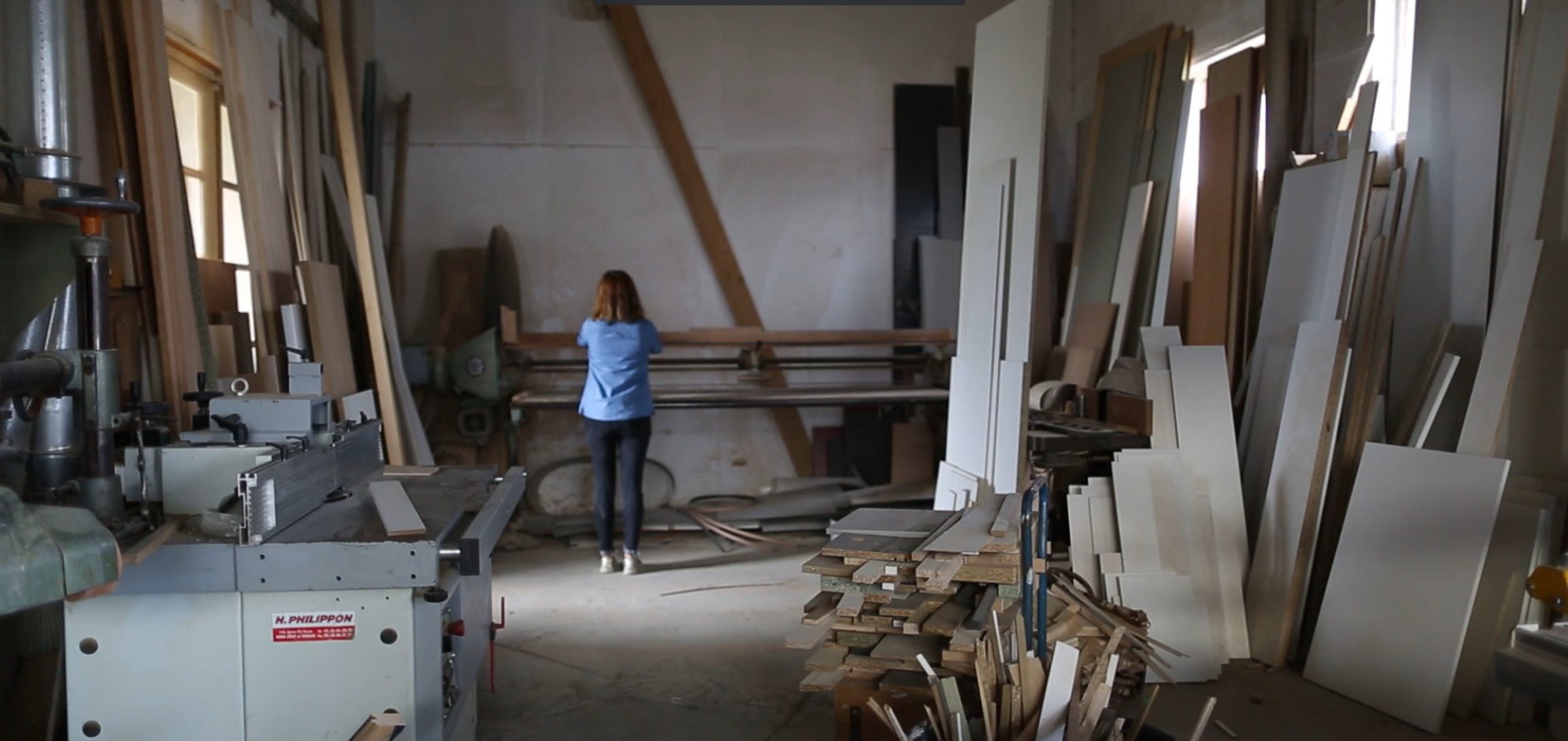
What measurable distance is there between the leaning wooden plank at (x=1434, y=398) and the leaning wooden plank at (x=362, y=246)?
3594 millimetres

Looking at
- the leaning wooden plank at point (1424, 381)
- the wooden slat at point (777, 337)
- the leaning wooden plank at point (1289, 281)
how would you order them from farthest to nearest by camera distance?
the wooden slat at point (777, 337)
the leaning wooden plank at point (1289, 281)
the leaning wooden plank at point (1424, 381)

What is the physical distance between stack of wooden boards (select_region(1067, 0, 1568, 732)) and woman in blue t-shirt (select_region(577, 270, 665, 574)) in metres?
1.85

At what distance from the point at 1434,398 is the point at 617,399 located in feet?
9.31

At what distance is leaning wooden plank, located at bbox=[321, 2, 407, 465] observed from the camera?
4.04 meters

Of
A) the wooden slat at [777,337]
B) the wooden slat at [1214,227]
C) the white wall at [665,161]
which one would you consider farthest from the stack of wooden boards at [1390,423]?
the white wall at [665,161]

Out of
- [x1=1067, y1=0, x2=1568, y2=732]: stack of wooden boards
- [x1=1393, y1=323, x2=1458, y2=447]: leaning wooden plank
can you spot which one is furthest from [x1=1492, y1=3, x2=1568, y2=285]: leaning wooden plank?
[x1=1393, y1=323, x2=1458, y2=447]: leaning wooden plank

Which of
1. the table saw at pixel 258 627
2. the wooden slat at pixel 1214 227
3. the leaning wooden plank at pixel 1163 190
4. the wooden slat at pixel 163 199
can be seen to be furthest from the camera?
the leaning wooden plank at pixel 1163 190

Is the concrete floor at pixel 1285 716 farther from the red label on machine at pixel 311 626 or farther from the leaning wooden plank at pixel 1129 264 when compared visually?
the red label on machine at pixel 311 626

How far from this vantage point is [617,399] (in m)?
4.13

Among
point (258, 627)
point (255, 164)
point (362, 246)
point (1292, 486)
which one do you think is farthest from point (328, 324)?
point (1292, 486)

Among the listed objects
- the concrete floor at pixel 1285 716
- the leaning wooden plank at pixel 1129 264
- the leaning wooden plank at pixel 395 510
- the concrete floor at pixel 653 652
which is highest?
the leaning wooden plank at pixel 1129 264

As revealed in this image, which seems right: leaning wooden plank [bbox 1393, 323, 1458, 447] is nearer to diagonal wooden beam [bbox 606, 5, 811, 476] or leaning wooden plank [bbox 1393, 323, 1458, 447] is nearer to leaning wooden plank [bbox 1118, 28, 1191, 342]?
leaning wooden plank [bbox 1118, 28, 1191, 342]

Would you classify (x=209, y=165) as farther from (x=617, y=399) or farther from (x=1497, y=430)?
(x=1497, y=430)

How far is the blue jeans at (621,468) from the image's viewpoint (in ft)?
13.8
